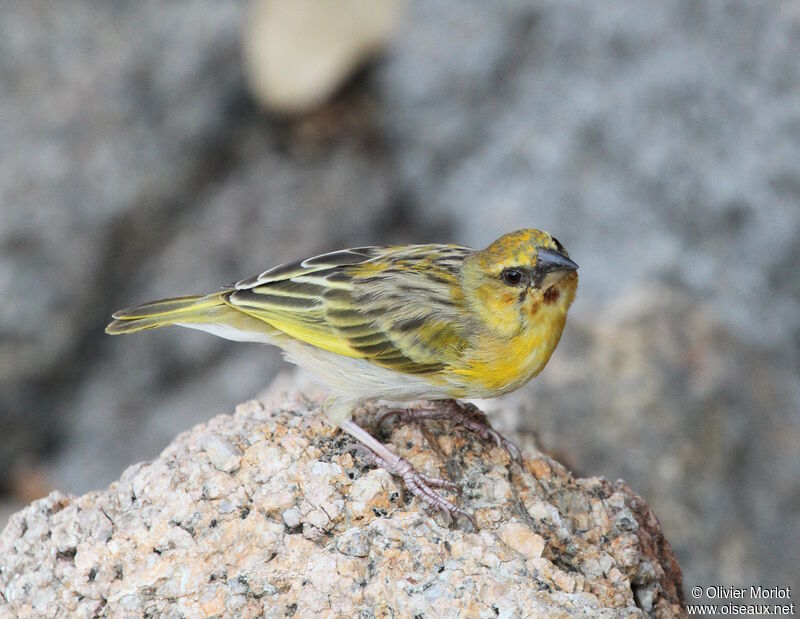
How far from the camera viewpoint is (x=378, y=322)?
4559 millimetres

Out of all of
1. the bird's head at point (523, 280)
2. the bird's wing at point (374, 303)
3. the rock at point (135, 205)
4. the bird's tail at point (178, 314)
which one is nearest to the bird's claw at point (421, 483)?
the bird's wing at point (374, 303)

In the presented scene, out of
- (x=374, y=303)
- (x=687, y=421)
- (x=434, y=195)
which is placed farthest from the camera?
(x=434, y=195)

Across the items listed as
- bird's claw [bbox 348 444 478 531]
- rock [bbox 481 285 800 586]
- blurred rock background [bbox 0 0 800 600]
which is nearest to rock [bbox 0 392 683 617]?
bird's claw [bbox 348 444 478 531]

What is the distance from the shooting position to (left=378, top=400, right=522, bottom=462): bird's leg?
13.8 feet

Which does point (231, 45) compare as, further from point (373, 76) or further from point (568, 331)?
point (568, 331)

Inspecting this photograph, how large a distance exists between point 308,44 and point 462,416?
16.6 feet

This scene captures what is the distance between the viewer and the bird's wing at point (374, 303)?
4445 millimetres

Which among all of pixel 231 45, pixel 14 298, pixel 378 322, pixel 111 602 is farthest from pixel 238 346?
pixel 111 602

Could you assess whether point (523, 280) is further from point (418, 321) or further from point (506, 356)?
point (418, 321)

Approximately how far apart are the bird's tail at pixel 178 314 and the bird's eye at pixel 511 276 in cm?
144

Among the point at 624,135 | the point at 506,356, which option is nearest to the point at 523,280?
the point at 506,356

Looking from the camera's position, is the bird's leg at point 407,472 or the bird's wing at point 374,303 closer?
the bird's leg at point 407,472

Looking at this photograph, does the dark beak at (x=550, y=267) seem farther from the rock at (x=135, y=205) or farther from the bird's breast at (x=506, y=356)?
the rock at (x=135, y=205)

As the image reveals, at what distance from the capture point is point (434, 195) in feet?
29.0
